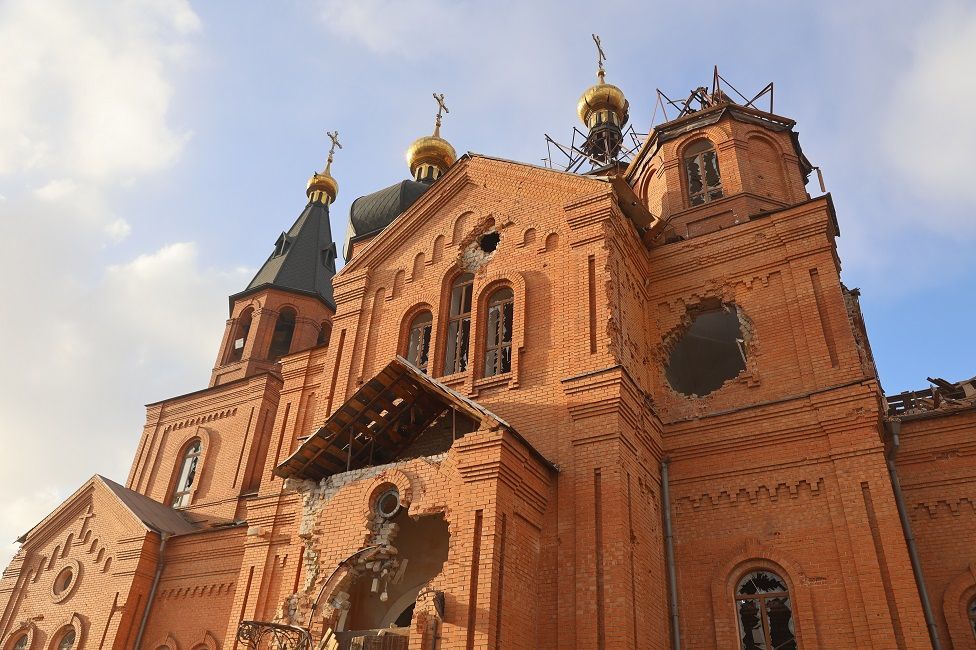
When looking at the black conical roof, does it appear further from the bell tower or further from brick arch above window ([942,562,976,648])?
brick arch above window ([942,562,976,648])

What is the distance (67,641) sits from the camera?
50.2ft

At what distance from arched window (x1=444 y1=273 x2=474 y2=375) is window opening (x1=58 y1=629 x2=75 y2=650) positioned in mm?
9622

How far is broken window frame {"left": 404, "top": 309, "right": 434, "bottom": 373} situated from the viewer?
1275 centimetres

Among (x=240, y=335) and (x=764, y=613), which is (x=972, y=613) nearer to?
(x=764, y=613)

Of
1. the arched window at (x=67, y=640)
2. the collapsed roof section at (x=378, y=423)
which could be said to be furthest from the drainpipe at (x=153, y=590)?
the collapsed roof section at (x=378, y=423)

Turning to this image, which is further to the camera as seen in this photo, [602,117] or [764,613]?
[602,117]

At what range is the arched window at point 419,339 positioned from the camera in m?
12.8

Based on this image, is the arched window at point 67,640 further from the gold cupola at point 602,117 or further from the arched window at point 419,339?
the gold cupola at point 602,117

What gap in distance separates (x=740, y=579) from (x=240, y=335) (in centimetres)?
1649

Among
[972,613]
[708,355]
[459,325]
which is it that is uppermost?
[708,355]

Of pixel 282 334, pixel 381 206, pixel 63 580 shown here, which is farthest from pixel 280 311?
pixel 63 580

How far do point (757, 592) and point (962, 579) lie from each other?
2262mm

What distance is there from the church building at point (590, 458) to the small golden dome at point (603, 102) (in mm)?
8618

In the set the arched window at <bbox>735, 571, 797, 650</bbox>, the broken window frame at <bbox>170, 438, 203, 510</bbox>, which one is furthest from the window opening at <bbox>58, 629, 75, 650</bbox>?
the arched window at <bbox>735, 571, 797, 650</bbox>
